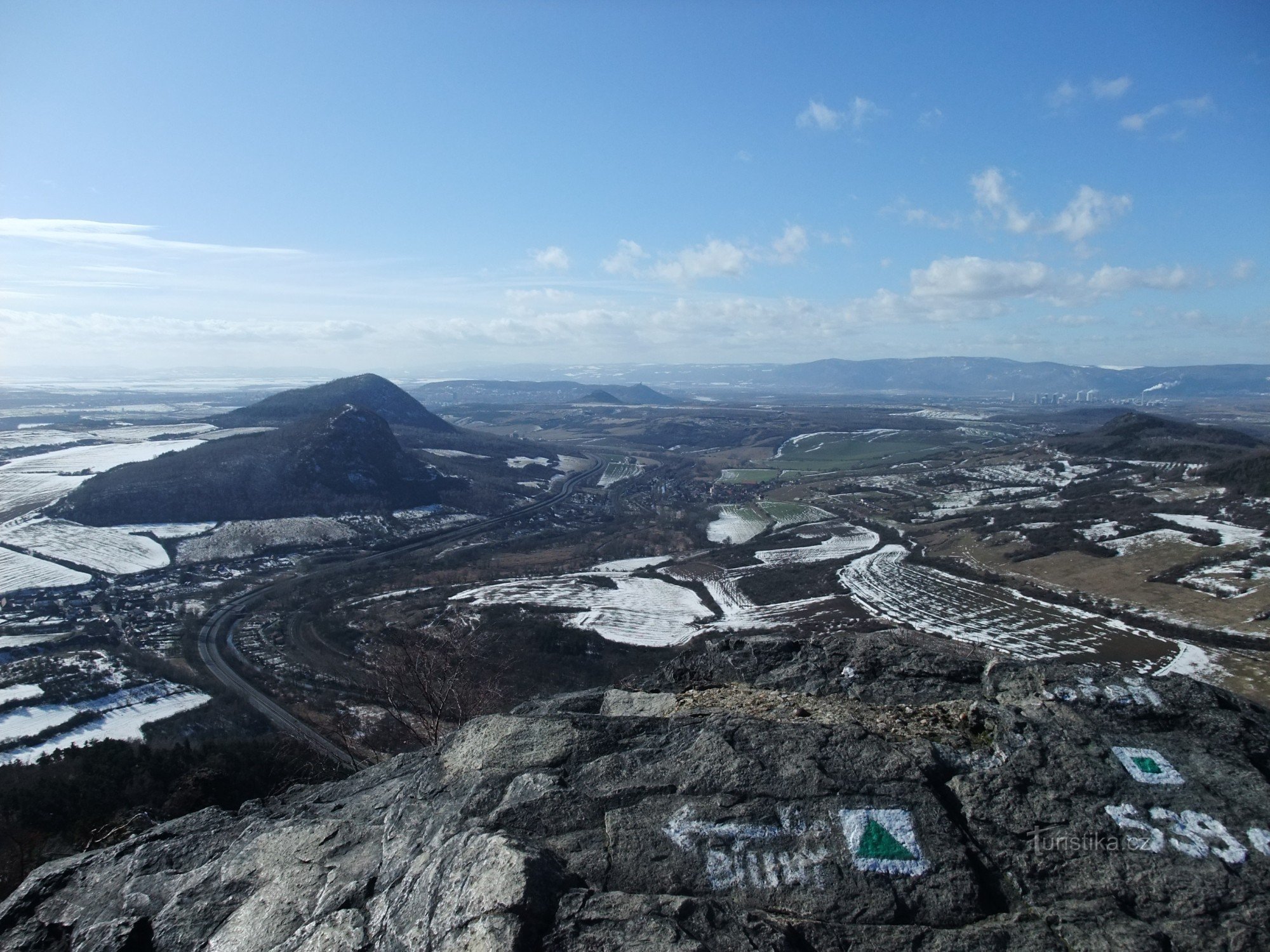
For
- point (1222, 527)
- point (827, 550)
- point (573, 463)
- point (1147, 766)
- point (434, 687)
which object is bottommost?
point (827, 550)

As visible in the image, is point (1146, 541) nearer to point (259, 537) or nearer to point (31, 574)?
point (259, 537)

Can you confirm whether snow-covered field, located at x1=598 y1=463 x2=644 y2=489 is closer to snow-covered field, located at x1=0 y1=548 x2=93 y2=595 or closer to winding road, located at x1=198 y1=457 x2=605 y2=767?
winding road, located at x1=198 y1=457 x2=605 y2=767

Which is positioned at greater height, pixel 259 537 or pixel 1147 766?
pixel 1147 766

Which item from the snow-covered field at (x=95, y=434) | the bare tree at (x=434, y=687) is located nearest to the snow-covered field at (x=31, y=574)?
the bare tree at (x=434, y=687)

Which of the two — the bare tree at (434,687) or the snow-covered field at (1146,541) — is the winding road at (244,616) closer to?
the bare tree at (434,687)

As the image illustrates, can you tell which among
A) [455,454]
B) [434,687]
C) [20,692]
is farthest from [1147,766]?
[455,454]

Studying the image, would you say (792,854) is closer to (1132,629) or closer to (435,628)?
(435,628)
